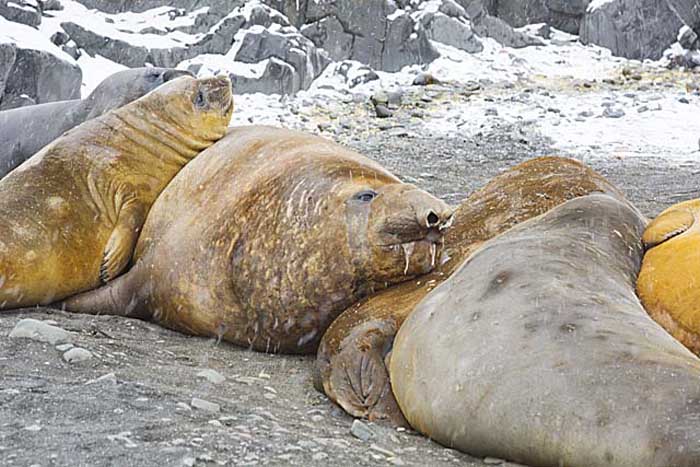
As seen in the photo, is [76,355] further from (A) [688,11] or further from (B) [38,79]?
(A) [688,11]

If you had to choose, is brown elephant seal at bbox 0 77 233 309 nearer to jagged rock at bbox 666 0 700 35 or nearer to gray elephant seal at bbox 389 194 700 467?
gray elephant seal at bbox 389 194 700 467

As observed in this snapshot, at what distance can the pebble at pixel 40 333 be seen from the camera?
347 centimetres

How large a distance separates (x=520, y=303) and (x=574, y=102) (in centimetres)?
1082

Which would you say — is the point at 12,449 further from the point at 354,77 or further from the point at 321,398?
the point at 354,77

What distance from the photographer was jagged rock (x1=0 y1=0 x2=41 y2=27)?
13570 millimetres

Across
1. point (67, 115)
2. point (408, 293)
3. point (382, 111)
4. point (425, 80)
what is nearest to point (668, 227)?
point (408, 293)

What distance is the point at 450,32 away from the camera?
1800 cm

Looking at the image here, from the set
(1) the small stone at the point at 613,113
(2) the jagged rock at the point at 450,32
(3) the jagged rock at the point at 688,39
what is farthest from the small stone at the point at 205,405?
(3) the jagged rock at the point at 688,39

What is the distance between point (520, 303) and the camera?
2834 millimetres

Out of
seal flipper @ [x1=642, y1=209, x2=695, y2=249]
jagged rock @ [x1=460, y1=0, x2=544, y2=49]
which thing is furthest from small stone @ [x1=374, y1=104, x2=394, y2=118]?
seal flipper @ [x1=642, y1=209, x2=695, y2=249]

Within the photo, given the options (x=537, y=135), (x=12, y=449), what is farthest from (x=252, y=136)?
(x=537, y=135)

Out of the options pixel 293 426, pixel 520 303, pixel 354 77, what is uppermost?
pixel 520 303

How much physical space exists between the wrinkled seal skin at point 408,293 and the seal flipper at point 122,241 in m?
1.43

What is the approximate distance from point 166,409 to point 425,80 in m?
13.2
